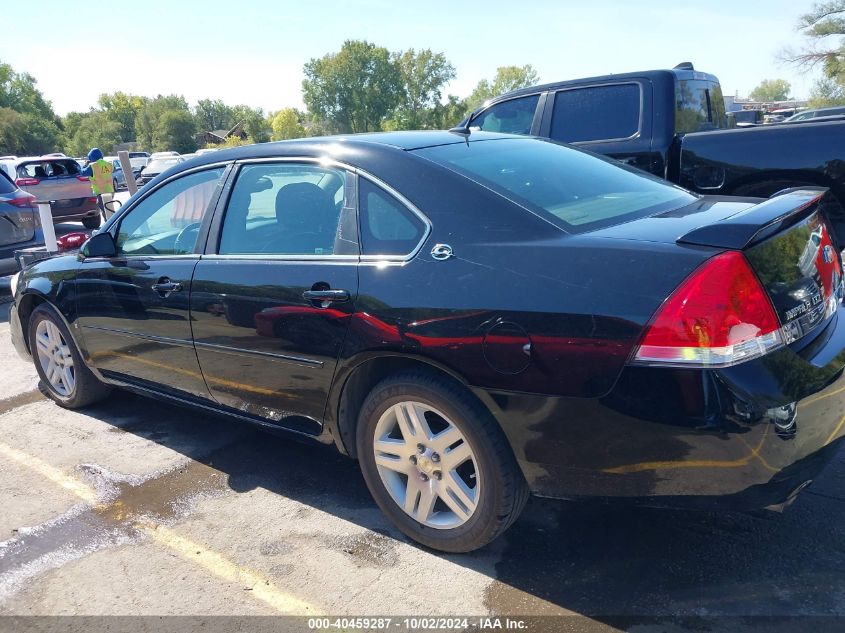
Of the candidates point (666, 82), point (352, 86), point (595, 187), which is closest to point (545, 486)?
point (595, 187)

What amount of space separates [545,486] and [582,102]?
468 centimetres

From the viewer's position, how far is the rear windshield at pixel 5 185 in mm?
9004

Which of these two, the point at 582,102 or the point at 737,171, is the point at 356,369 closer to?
the point at 737,171

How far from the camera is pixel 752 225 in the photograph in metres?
2.31

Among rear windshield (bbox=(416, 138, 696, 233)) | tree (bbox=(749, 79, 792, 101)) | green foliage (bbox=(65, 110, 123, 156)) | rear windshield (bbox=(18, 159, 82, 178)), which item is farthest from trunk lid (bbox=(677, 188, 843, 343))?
tree (bbox=(749, 79, 792, 101))

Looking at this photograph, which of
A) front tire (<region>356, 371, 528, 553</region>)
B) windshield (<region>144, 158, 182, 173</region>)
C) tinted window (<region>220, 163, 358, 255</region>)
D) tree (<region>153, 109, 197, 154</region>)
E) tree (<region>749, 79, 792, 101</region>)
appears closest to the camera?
front tire (<region>356, 371, 528, 553</region>)

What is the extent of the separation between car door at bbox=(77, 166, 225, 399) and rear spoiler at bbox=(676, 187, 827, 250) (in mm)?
2360

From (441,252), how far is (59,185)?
48.0 ft

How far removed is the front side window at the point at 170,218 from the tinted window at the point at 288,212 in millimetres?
237

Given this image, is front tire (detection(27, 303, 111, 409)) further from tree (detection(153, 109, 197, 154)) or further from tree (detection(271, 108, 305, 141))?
tree (detection(153, 109, 197, 154))

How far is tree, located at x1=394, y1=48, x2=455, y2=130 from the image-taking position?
97.9 m

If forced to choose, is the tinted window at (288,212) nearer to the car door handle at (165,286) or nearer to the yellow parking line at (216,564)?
the car door handle at (165,286)

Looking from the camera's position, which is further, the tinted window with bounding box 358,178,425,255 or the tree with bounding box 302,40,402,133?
the tree with bounding box 302,40,402,133

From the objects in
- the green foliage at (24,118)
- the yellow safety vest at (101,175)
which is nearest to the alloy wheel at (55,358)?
the yellow safety vest at (101,175)
